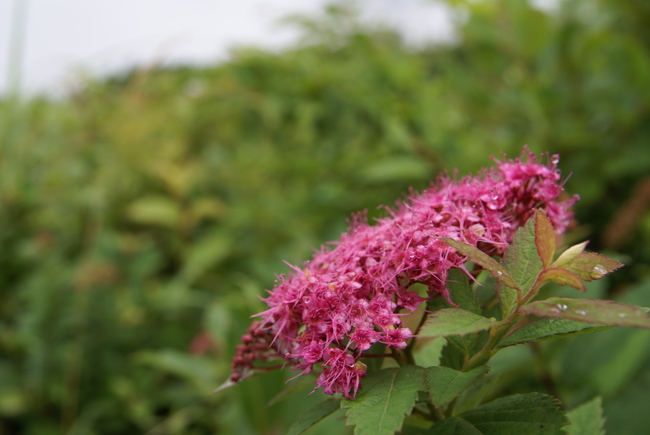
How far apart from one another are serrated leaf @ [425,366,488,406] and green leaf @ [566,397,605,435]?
0.25 m

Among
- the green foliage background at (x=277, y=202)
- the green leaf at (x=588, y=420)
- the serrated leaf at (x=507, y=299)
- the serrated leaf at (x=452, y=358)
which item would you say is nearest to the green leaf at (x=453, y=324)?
the serrated leaf at (x=507, y=299)

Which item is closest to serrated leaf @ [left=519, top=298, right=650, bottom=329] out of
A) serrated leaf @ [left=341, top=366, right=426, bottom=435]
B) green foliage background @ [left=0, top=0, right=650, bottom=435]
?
serrated leaf @ [left=341, top=366, right=426, bottom=435]

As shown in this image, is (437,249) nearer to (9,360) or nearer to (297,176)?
(297,176)

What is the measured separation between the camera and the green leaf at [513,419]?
1.65 ft

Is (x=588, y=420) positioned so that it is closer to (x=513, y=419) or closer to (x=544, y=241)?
(x=513, y=419)

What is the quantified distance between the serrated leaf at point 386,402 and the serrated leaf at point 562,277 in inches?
6.5

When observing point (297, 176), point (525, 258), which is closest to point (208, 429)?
point (297, 176)

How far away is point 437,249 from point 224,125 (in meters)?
2.48

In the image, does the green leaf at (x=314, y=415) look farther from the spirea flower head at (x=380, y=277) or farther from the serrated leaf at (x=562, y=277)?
the serrated leaf at (x=562, y=277)

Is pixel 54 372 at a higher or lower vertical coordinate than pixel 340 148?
lower

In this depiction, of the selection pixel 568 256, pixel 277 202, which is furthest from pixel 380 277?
pixel 277 202

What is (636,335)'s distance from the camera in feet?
3.52

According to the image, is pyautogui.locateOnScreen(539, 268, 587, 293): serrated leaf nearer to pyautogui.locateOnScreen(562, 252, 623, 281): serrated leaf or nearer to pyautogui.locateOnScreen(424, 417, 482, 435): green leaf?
pyautogui.locateOnScreen(562, 252, 623, 281): serrated leaf

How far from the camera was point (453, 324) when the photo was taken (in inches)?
18.1
